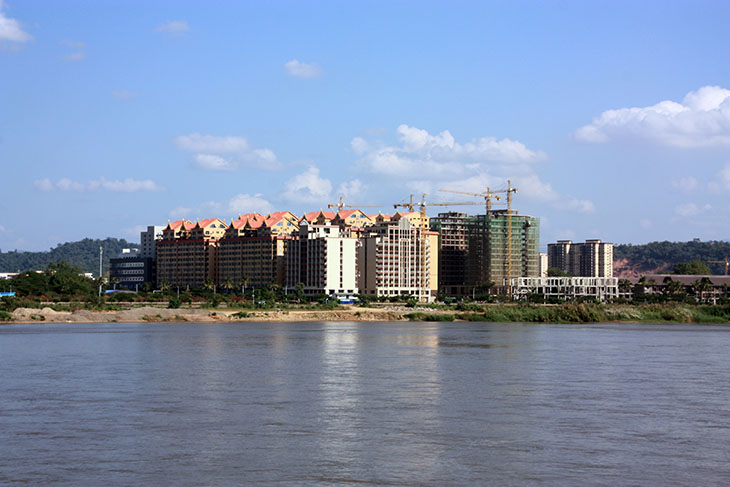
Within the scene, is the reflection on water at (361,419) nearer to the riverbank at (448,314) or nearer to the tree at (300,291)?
the riverbank at (448,314)

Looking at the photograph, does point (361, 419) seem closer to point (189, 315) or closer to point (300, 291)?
point (189, 315)

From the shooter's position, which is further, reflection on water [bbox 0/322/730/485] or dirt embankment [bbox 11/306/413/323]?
dirt embankment [bbox 11/306/413/323]

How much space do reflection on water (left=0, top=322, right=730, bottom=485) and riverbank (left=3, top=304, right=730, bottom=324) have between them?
2337 inches

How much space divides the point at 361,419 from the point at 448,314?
343ft

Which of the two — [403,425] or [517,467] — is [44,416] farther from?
[517,467]

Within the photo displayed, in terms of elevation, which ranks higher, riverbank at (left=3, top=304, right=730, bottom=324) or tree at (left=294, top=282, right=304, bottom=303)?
tree at (left=294, top=282, right=304, bottom=303)

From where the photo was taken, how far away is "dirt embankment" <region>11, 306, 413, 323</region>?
10981cm

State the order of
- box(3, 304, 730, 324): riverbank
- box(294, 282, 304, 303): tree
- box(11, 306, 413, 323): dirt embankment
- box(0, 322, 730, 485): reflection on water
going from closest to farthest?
box(0, 322, 730, 485): reflection on water < box(11, 306, 413, 323): dirt embankment < box(3, 304, 730, 324): riverbank < box(294, 282, 304, 303): tree

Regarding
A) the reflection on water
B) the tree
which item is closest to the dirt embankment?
the tree

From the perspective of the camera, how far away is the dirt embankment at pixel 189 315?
10981 cm

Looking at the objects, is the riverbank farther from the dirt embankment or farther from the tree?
the tree

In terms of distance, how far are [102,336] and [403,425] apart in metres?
56.7

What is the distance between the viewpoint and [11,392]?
119 ft

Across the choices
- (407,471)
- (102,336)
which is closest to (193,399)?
(407,471)
